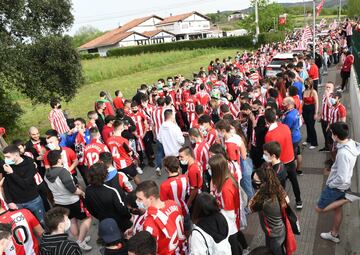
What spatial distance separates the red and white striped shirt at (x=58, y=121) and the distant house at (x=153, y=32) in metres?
63.9

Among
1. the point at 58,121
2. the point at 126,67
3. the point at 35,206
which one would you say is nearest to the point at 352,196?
the point at 35,206

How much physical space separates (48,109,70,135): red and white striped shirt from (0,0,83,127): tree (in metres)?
3.02

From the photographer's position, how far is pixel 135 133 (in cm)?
865

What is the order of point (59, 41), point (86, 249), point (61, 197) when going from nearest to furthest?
point (61, 197)
point (86, 249)
point (59, 41)

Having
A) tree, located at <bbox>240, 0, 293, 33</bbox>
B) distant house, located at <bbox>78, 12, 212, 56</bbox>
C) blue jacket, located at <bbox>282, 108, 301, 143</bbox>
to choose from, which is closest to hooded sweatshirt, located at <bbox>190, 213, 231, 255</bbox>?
blue jacket, located at <bbox>282, 108, 301, 143</bbox>

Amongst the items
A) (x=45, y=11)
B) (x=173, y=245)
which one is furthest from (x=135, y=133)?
(x=45, y=11)

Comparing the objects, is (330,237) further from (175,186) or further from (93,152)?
(93,152)

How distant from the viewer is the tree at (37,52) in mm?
10914

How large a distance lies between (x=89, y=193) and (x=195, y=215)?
1.61 metres

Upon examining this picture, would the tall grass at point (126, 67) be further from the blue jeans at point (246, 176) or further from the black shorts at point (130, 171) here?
the blue jeans at point (246, 176)

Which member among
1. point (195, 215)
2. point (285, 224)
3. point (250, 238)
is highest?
point (195, 215)

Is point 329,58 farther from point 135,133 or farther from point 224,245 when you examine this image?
point 224,245

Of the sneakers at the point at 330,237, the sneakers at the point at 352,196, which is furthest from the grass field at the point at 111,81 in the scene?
the sneakers at the point at 352,196

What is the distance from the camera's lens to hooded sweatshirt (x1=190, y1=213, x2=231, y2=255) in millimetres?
3316
